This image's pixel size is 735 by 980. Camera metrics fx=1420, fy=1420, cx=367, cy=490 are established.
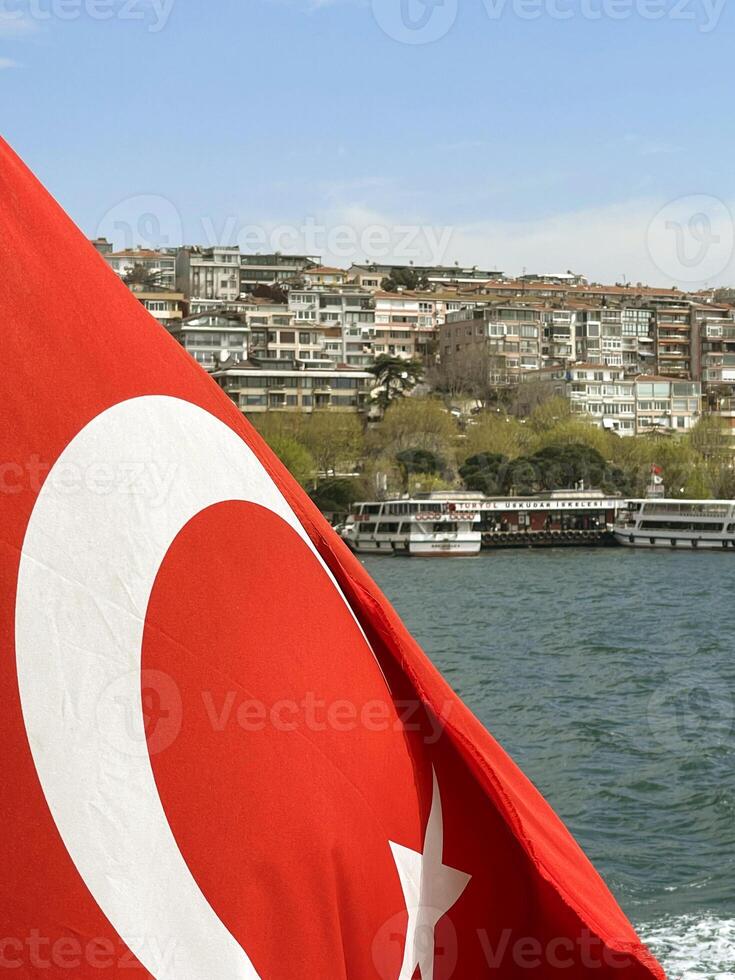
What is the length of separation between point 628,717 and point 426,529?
3092 cm

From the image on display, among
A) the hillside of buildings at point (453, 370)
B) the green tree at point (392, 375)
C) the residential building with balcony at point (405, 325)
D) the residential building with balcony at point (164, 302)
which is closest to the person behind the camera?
the hillside of buildings at point (453, 370)

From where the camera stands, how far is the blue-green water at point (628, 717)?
7527 mm

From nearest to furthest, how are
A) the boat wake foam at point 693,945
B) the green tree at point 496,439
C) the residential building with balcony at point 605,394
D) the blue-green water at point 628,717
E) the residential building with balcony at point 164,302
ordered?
the boat wake foam at point 693,945 < the blue-green water at point 628,717 < the green tree at point 496,439 < the residential building with balcony at point 605,394 < the residential building with balcony at point 164,302

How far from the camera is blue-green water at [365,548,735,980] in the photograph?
296 inches

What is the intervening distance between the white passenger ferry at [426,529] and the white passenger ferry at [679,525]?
549 cm

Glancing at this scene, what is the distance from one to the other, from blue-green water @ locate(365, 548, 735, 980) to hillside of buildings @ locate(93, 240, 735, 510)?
23.9m

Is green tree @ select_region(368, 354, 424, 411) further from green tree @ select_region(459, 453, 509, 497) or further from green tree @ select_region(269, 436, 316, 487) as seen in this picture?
green tree @ select_region(269, 436, 316, 487)

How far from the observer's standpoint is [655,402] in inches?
2872

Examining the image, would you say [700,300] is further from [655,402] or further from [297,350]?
[297,350]

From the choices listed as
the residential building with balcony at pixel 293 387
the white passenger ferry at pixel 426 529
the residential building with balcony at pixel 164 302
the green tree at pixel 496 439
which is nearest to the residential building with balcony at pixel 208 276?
the residential building with balcony at pixel 164 302

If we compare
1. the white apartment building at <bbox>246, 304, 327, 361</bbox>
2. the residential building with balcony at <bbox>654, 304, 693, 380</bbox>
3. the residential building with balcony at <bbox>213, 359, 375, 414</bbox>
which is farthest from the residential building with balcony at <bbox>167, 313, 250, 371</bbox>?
the residential building with balcony at <bbox>654, 304, 693, 380</bbox>

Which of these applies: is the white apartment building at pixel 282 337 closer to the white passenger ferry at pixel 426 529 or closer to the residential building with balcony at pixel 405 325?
the residential building with balcony at pixel 405 325

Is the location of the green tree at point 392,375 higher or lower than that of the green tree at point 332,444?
higher

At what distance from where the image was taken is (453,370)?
74.9 meters
